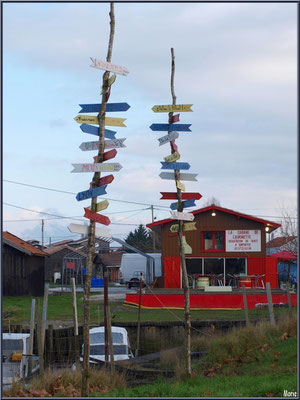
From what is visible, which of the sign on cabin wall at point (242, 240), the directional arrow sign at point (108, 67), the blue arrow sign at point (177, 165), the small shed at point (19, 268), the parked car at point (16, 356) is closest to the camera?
the directional arrow sign at point (108, 67)

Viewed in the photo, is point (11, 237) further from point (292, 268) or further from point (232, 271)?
point (292, 268)

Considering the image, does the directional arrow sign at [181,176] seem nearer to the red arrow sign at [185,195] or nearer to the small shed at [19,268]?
the red arrow sign at [185,195]

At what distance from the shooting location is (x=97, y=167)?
11.0 m

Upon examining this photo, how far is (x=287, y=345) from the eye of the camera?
52.9 ft

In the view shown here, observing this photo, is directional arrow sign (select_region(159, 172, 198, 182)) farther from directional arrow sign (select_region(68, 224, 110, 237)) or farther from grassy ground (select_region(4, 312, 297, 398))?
grassy ground (select_region(4, 312, 297, 398))

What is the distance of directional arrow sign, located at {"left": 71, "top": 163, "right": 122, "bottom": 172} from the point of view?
35.9 ft

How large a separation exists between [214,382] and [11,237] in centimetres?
3137

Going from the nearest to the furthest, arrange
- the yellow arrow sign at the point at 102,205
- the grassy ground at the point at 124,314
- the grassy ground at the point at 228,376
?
the yellow arrow sign at the point at 102,205, the grassy ground at the point at 228,376, the grassy ground at the point at 124,314

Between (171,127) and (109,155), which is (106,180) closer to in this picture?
(109,155)

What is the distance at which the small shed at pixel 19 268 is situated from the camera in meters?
40.2

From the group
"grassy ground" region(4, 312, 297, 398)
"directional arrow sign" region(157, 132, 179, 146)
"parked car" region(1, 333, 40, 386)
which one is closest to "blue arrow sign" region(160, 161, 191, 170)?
"directional arrow sign" region(157, 132, 179, 146)

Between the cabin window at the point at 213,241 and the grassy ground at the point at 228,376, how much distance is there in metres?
18.2

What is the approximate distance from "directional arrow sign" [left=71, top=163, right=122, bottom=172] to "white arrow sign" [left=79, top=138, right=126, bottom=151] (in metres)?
Answer: 0.46

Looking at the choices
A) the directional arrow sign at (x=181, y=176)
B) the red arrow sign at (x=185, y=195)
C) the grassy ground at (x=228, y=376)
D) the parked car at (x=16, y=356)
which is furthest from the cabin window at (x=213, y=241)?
the directional arrow sign at (x=181, y=176)
